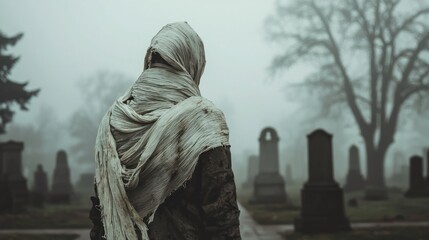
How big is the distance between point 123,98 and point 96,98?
5140 centimetres

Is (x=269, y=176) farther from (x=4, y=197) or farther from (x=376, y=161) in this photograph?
(x=376, y=161)

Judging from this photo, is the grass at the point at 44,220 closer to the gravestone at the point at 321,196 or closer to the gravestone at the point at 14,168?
the gravestone at the point at 14,168

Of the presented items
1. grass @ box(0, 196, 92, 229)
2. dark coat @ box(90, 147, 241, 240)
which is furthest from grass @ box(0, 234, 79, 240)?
dark coat @ box(90, 147, 241, 240)

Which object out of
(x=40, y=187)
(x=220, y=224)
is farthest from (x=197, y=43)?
(x=40, y=187)

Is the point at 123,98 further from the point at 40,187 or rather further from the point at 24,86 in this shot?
the point at 24,86

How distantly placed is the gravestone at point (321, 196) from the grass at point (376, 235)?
487 mm

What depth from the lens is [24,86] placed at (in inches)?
973

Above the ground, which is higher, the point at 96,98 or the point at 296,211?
the point at 96,98

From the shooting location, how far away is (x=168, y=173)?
223cm

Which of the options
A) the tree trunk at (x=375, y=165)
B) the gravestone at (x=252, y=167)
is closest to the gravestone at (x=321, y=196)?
the tree trunk at (x=375, y=165)

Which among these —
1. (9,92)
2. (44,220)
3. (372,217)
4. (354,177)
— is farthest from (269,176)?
(9,92)

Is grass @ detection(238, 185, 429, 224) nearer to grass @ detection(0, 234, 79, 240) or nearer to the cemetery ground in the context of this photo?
the cemetery ground

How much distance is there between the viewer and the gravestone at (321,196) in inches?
465

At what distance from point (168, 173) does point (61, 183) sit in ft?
66.4
